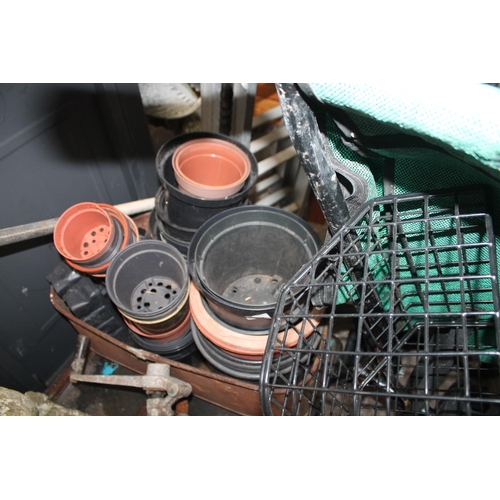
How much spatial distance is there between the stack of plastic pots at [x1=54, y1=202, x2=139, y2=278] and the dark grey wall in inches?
4.5

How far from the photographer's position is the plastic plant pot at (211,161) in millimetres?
1187

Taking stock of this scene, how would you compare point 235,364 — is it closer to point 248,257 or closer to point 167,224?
point 248,257

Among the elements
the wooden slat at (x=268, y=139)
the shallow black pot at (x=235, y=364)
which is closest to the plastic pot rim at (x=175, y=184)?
the wooden slat at (x=268, y=139)

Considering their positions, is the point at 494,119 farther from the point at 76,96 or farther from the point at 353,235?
the point at 76,96

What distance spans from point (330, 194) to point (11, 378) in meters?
1.18

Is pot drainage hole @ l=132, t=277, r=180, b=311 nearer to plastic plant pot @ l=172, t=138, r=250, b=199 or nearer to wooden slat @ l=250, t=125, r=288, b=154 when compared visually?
plastic plant pot @ l=172, t=138, r=250, b=199

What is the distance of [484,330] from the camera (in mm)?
911

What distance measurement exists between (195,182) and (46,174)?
44cm

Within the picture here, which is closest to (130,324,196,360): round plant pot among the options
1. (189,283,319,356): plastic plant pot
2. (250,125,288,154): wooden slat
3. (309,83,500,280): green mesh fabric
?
(189,283,319,356): plastic plant pot

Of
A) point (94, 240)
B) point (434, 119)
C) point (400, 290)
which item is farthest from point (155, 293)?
point (434, 119)

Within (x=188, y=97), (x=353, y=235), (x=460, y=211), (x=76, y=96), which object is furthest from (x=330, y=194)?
(x=188, y=97)

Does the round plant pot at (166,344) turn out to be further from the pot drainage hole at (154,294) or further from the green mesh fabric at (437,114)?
the green mesh fabric at (437,114)

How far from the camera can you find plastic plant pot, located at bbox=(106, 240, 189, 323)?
1060 millimetres

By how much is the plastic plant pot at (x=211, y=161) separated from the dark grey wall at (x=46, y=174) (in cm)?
25
